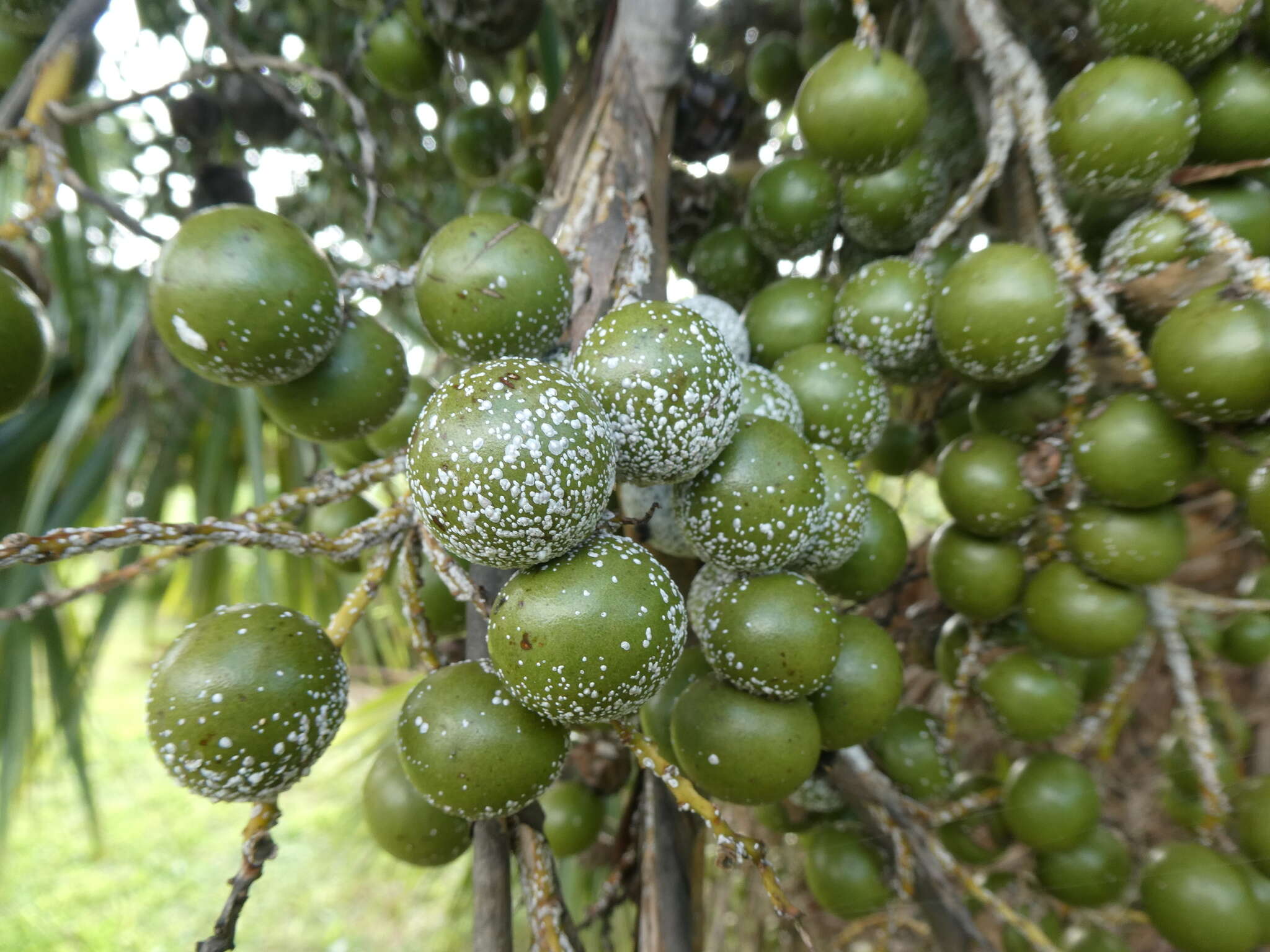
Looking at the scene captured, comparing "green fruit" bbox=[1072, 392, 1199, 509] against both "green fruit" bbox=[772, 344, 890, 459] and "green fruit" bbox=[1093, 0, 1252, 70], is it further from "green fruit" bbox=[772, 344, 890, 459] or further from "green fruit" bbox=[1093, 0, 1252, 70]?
"green fruit" bbox=[1093, 0, 1252, 70]

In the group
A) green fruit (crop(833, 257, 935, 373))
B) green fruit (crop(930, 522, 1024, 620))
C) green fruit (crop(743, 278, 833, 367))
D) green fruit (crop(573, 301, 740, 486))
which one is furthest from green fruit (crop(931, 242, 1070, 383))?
green fruit (crop(573, 301, 740, 486))

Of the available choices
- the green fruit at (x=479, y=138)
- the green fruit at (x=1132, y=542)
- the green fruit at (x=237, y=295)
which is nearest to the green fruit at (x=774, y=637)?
the green fruit at (x=1132, y=542)

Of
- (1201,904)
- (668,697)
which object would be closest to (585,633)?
(668,697)

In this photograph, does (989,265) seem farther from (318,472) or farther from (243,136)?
(243,136)

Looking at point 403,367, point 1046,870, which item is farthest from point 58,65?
point 1046,870

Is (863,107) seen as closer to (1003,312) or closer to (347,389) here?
(1003,312)

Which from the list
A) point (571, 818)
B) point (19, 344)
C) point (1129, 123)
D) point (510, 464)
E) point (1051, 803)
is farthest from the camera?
point (571, 818)
